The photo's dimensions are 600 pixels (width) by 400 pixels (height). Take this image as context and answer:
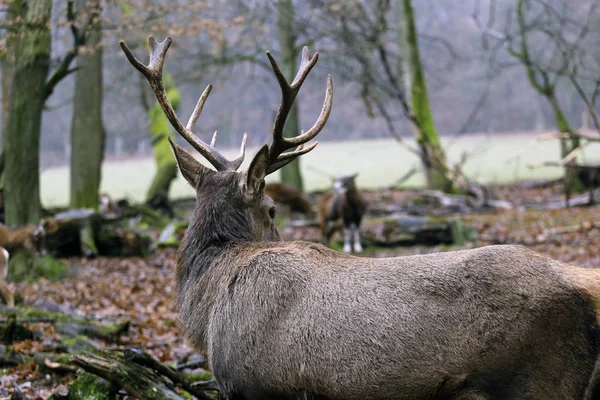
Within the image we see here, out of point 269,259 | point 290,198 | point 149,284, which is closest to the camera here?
point 269,259

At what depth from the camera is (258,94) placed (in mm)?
49625

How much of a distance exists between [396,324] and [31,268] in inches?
364

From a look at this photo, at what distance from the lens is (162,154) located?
2317 cm

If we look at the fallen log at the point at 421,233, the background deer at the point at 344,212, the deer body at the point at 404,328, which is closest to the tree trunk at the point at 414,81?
the background deer at the point at 344,212

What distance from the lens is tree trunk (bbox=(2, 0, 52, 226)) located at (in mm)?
10977

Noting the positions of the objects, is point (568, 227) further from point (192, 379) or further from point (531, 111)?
point (531, 111)

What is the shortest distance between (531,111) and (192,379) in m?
57.4

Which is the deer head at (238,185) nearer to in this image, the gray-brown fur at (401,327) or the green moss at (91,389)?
the gray-brown fur at (401,327)

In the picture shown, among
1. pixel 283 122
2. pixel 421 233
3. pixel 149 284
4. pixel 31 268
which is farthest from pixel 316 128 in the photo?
pixel 421 233

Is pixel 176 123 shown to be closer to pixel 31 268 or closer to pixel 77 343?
pixel 77 343

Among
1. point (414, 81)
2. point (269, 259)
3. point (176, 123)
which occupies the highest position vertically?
point (414, 81)

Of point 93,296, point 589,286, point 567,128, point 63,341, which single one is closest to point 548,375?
point 589,286

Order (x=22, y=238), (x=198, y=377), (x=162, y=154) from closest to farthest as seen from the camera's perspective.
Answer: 1. (x=198, y=377)
2. (x=22, y=238)
3. (x=162, y=154)

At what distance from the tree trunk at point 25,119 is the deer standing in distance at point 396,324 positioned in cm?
767
